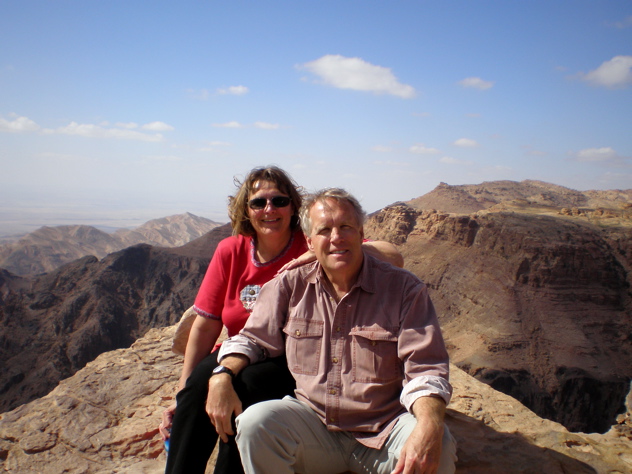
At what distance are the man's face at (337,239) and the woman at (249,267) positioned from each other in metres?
0.24

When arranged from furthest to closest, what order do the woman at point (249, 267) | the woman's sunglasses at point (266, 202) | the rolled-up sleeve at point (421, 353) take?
the woman's sunglasses at point (266, 202)
the woman at point (249, 267)
the rolled-up sleeve at point (421, 353)

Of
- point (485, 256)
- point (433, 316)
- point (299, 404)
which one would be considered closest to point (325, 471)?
point (299, 404)

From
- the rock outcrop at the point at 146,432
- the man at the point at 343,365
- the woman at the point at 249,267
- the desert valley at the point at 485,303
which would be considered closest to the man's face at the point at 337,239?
the man at the point at 343,365

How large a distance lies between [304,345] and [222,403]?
0.54m

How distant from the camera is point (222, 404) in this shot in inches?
91.6

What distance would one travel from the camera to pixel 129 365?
584 centimetres

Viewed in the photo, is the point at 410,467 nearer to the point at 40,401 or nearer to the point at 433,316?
the point at 433,316

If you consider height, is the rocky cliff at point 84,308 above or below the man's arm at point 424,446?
below

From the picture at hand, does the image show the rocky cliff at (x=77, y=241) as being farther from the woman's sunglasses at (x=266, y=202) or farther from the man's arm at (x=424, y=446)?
the man's arm at (x=424, y=446)

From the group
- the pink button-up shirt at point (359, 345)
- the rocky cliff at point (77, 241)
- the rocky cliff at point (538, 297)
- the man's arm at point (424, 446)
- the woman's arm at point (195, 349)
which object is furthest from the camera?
the rocky cliff at point (77, 241)

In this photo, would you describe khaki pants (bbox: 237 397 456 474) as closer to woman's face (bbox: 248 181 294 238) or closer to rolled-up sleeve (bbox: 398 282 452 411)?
rolled-up sleeve (bbox: 398 282 452 411)

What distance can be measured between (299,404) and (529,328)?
33.7 m

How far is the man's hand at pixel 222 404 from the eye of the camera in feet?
7.61

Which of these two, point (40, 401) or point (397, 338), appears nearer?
point (397, 338)
